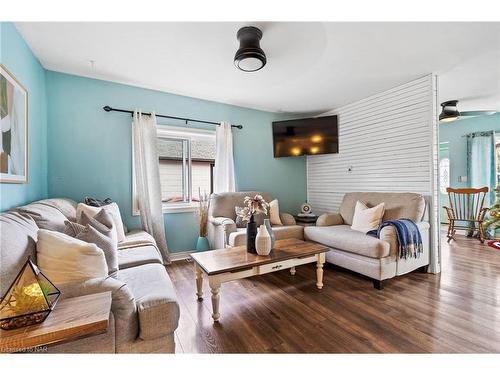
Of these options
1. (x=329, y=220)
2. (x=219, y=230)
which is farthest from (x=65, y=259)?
(x=329, y=220)

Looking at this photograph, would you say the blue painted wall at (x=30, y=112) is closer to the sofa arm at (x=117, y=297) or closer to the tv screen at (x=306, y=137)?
the sofa arm at (x=117, y=297)

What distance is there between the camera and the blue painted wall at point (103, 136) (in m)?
2.60

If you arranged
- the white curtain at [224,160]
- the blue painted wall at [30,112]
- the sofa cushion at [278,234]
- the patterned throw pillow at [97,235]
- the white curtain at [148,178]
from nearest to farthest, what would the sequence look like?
the patterned throw pillow at [97,235], the blue painted wall at [30,112], the sofa cushion at [278,234], the white curtain at [148,178], the white curtain at [224,160]

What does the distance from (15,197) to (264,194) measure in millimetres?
2899

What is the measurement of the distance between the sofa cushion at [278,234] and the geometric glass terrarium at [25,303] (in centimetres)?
183

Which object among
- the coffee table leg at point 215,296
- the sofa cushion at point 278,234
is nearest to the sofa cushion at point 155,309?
the coffee table leg at point 215,296

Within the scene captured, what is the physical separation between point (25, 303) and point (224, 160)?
9.60 ft

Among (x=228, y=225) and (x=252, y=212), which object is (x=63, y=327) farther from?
(x=228, y=225)

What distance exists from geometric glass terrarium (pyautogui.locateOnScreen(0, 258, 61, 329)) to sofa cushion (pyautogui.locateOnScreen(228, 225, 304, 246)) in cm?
183

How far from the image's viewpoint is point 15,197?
1764 millimetres

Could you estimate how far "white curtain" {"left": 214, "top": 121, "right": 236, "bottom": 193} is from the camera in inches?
140

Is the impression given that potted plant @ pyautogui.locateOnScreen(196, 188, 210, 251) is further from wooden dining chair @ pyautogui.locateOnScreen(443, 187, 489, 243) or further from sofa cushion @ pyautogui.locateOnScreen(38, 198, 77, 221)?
wooden dining chair @ pyautogui.locateOnScreen(443, 187, 489, 243)
